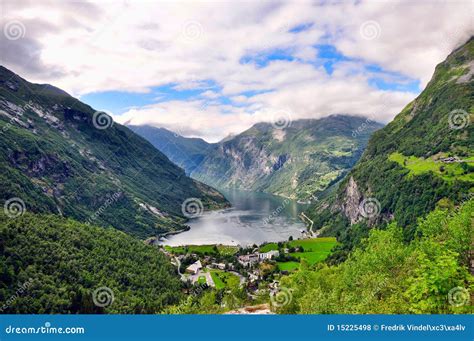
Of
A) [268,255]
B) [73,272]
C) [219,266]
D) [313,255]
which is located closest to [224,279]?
[219,266]

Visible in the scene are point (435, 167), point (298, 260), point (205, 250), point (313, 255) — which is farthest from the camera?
point (205, 250)

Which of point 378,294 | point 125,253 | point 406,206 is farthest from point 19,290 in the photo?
point 406,206

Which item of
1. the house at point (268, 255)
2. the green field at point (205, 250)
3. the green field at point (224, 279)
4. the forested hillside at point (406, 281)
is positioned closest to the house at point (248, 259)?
the house at point (268, 255)

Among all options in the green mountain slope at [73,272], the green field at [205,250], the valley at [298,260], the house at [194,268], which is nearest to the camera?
the valley at [298,260]

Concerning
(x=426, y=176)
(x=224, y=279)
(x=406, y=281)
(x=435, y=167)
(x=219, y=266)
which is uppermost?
(x=435, y=167)

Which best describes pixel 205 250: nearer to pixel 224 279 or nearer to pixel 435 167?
pixel 224 279

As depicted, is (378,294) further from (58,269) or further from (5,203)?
(5,203)

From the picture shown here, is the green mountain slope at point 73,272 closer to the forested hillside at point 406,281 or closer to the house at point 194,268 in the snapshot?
the house at point 194,268
